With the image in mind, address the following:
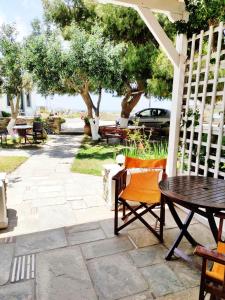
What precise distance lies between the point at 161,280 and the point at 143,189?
4.06ft

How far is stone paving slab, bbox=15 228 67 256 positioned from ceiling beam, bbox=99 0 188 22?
3.16 metres

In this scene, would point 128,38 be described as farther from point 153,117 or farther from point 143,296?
point 143,296

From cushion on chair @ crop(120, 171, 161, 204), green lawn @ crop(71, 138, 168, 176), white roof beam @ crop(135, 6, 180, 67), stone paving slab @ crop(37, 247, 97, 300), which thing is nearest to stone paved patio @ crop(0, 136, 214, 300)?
stone paving slab @ crop(37, 247, 97, 300)

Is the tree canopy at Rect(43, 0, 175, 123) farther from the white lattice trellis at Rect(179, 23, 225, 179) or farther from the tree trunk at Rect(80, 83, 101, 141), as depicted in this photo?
the white lattice trellis at Rect(179, 23, 225, 179)

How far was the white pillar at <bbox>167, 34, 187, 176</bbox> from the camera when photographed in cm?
380

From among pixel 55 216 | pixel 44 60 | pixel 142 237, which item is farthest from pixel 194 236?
pixel 44 60

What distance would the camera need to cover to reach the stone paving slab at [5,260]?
229 centimetres

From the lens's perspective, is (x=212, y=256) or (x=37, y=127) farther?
(x=37, y=127)

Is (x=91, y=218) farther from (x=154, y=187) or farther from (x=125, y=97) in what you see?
(x=125, y=97)

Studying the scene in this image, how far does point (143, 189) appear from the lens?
3299 millimetres

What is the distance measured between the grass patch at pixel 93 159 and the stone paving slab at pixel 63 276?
3.26m

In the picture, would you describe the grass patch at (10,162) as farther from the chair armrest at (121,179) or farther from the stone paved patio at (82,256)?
the chair armrest at (121,179)

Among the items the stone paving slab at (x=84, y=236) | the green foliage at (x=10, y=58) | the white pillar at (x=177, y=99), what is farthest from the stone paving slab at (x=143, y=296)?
the green foliage at (x=10, y=58)

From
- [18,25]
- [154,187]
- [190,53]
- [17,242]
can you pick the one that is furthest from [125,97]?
[17,242]
